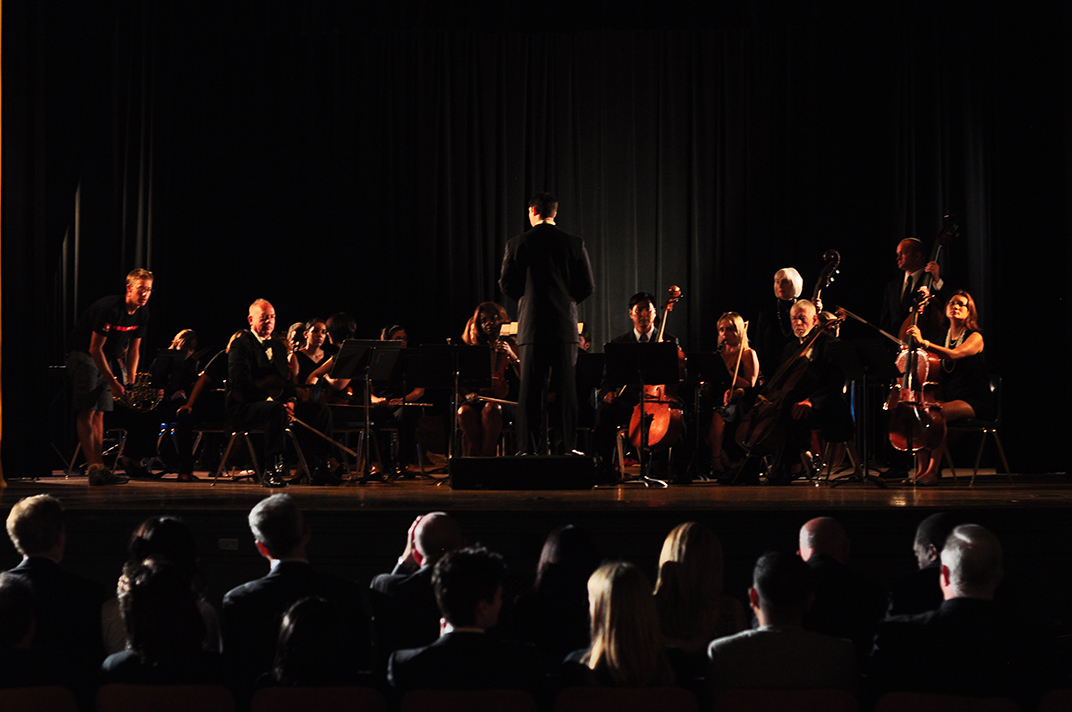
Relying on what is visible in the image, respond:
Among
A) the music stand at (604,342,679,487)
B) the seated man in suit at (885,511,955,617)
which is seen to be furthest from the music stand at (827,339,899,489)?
the seated man in suit at (885,511,955,617)

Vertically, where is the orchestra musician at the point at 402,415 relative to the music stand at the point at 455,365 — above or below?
below

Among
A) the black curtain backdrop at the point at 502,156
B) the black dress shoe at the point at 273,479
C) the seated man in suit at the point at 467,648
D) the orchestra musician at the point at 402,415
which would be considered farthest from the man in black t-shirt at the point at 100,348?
the seated man in suit at the point at 467,648

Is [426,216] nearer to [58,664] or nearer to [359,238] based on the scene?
[359,238]

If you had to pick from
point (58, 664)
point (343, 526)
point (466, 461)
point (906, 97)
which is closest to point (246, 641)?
point (58, 664)

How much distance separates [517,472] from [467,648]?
3.77 meters

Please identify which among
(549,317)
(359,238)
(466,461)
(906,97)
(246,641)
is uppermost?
(906,97)

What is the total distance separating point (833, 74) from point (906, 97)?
2.64ft

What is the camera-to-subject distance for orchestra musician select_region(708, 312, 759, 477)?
8234 millimetres

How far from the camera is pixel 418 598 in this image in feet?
12.1

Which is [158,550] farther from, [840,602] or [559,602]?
[840,602]

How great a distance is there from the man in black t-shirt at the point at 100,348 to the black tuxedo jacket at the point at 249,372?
85 centimetres

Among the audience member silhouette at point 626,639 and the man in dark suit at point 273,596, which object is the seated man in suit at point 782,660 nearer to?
the audience member silhouette at point 626,639

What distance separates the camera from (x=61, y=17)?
27.2 feet

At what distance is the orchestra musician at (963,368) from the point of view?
7.29 meters
